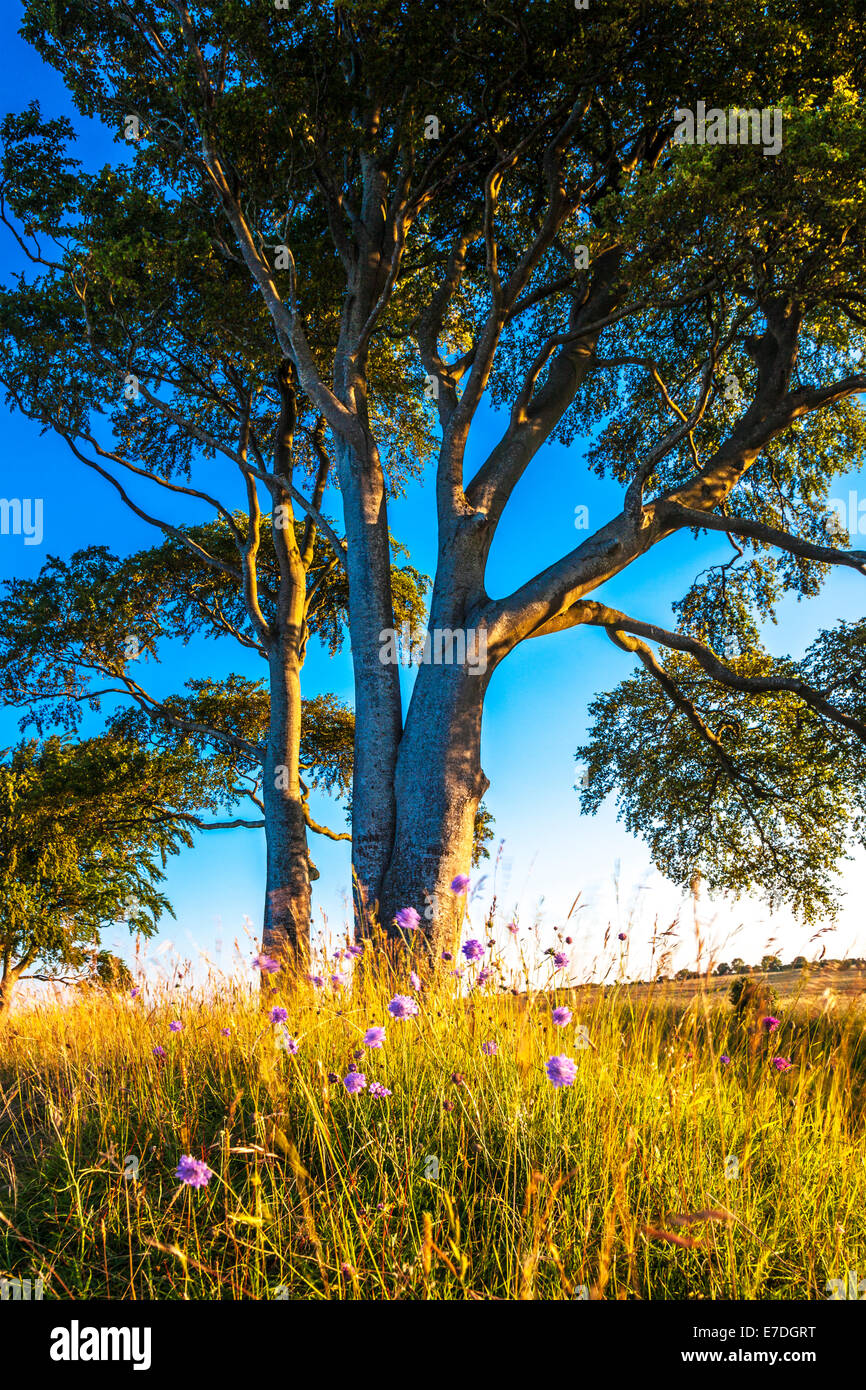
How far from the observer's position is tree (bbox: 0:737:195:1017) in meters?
14.9

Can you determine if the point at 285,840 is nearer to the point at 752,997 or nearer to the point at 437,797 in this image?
the point at 437,797

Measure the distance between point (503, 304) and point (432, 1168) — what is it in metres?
8.49

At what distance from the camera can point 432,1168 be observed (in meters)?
2.73

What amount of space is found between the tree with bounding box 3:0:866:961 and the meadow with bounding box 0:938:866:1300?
11.0 feet

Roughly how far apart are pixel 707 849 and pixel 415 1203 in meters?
11.3

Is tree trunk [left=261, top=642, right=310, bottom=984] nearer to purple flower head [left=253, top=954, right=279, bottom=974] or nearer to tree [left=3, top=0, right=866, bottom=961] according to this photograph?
tree [left=3, top=0, right=866, bottom=961]

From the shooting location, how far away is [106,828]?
51.9 feet

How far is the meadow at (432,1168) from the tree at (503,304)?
335 cm

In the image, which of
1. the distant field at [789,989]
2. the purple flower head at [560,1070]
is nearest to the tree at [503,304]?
the distant field at [789,989]

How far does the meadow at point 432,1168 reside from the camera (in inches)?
105

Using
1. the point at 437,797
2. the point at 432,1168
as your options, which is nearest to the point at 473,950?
the point at 432,1168

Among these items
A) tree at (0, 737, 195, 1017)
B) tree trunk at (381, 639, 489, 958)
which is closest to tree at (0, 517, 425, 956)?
tree at (0, 737, 195, 1017)

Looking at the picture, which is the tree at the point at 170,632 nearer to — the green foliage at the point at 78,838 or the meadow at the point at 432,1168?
the green foliage at the point at 78,838
